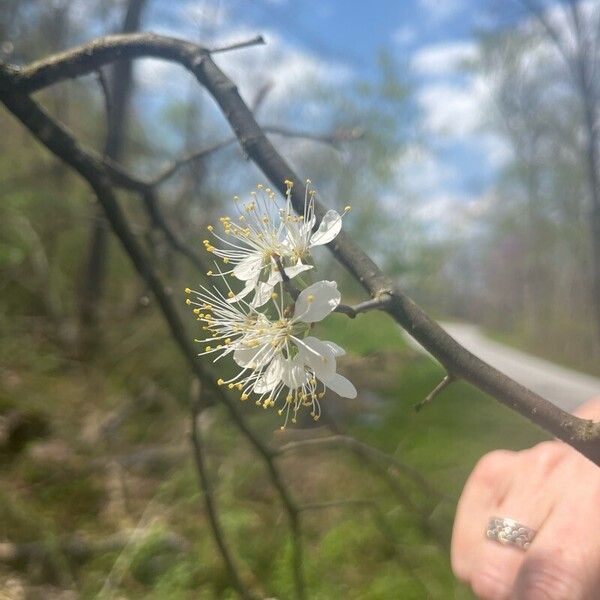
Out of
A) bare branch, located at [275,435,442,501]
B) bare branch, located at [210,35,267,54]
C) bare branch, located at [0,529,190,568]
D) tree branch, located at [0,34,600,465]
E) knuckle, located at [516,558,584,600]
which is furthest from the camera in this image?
bare branch, located at [0,529,190,568]

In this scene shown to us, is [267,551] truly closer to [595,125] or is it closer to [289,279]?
[289,279]

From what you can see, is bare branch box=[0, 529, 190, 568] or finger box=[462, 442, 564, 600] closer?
finger box=[462, 442, 564, 600]

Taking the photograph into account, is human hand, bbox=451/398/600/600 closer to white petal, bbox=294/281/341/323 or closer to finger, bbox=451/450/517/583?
finger, bbox=451/450/517/583

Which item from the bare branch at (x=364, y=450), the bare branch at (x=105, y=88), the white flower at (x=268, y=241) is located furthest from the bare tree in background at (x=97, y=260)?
the white flower at (x=268, y=241)

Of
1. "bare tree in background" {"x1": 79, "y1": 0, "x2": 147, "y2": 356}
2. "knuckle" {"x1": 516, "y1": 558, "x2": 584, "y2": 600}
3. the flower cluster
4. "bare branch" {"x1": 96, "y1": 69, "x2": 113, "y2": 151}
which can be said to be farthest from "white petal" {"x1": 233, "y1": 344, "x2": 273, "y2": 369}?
"bare tree in background" {"x1": 79, "y1": 0, "x2": 147, "y2": 356}

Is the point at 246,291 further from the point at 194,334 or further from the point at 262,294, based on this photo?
the point at 194,334

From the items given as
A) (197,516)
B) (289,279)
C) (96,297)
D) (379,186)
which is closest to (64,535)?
→ (197,516)
